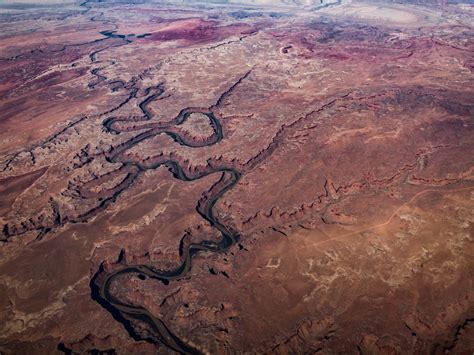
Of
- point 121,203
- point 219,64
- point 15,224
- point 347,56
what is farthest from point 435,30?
point 15,224

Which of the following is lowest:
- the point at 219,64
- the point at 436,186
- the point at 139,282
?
the point at 139,282

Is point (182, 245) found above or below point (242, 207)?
below

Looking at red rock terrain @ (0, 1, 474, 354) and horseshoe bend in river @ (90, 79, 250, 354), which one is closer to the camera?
red rock terrain @ (0, 1, 474, 354)

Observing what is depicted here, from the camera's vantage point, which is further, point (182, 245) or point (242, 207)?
point (242, 207)

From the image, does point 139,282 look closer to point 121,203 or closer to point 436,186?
point 121,203
